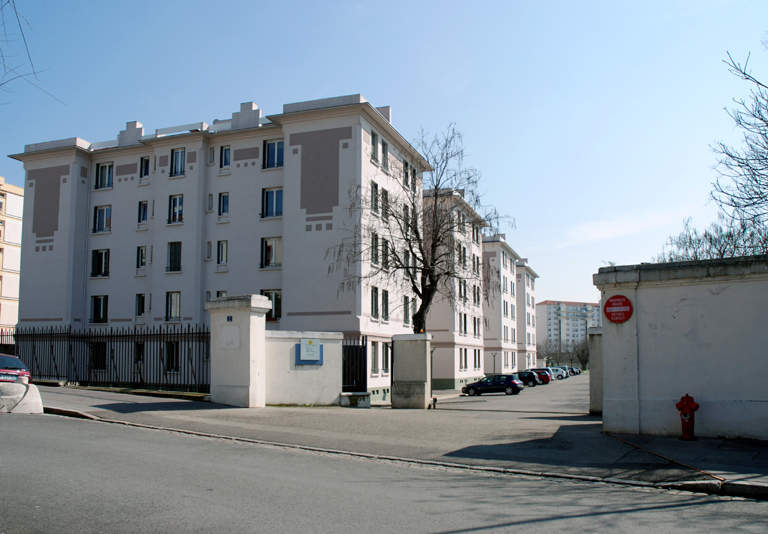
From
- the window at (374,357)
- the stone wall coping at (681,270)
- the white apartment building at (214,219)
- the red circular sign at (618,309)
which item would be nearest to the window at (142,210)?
the white apartment building at (214,219)

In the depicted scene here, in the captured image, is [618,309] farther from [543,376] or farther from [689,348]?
[543,376]

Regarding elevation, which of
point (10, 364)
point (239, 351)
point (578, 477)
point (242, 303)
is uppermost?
point (242, 303)

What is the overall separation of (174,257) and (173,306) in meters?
2.80

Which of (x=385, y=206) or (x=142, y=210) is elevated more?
(x=142, y=210)

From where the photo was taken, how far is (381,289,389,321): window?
33.7 metres

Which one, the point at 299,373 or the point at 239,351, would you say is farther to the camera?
the point at 299,373

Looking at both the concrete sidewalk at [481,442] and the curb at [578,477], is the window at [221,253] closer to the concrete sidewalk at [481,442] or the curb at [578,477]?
the concrete sidewalk at [481,442]

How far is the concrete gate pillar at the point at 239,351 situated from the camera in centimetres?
1678

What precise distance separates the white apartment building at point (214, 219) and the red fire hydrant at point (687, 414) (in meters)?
19.0

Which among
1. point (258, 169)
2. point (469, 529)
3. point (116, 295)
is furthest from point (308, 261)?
point (469, 529)

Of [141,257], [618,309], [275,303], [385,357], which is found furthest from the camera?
[141,257]

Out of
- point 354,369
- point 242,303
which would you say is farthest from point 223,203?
point 242,303

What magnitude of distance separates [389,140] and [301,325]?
12.1 metres

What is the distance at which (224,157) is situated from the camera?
34781 millimetres
